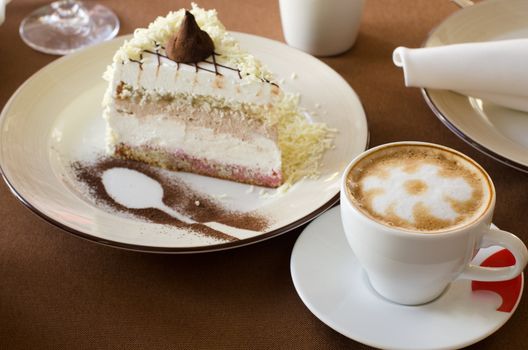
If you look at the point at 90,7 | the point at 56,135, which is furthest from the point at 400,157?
the point at 90,7

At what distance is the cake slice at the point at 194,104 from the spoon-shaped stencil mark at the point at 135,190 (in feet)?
0.29

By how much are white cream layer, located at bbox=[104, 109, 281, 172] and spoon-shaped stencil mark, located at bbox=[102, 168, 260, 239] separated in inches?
4.3

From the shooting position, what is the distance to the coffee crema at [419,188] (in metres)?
0.96

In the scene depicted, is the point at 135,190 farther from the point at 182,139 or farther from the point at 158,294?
the point at 158,294

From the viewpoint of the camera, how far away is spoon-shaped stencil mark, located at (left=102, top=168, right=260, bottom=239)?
1352 mm

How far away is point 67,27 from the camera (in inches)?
77.4

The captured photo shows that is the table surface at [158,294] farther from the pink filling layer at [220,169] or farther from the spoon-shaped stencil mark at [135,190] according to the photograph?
the pink filling layer at [220,169]

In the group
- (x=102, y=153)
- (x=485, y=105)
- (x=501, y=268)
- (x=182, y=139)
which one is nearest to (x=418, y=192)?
(x=501, y=268)

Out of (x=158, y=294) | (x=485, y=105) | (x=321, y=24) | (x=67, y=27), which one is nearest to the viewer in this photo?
(x=158, y=294)

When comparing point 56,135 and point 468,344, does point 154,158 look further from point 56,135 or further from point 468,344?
point 468,344

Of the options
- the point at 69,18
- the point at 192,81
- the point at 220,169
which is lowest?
the point at 220,169

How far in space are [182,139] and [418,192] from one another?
28.1 inches

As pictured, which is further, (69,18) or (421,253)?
(69,18)

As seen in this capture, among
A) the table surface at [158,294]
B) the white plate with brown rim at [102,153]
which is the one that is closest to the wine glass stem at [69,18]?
the white plate with brown rim at [102,153]
